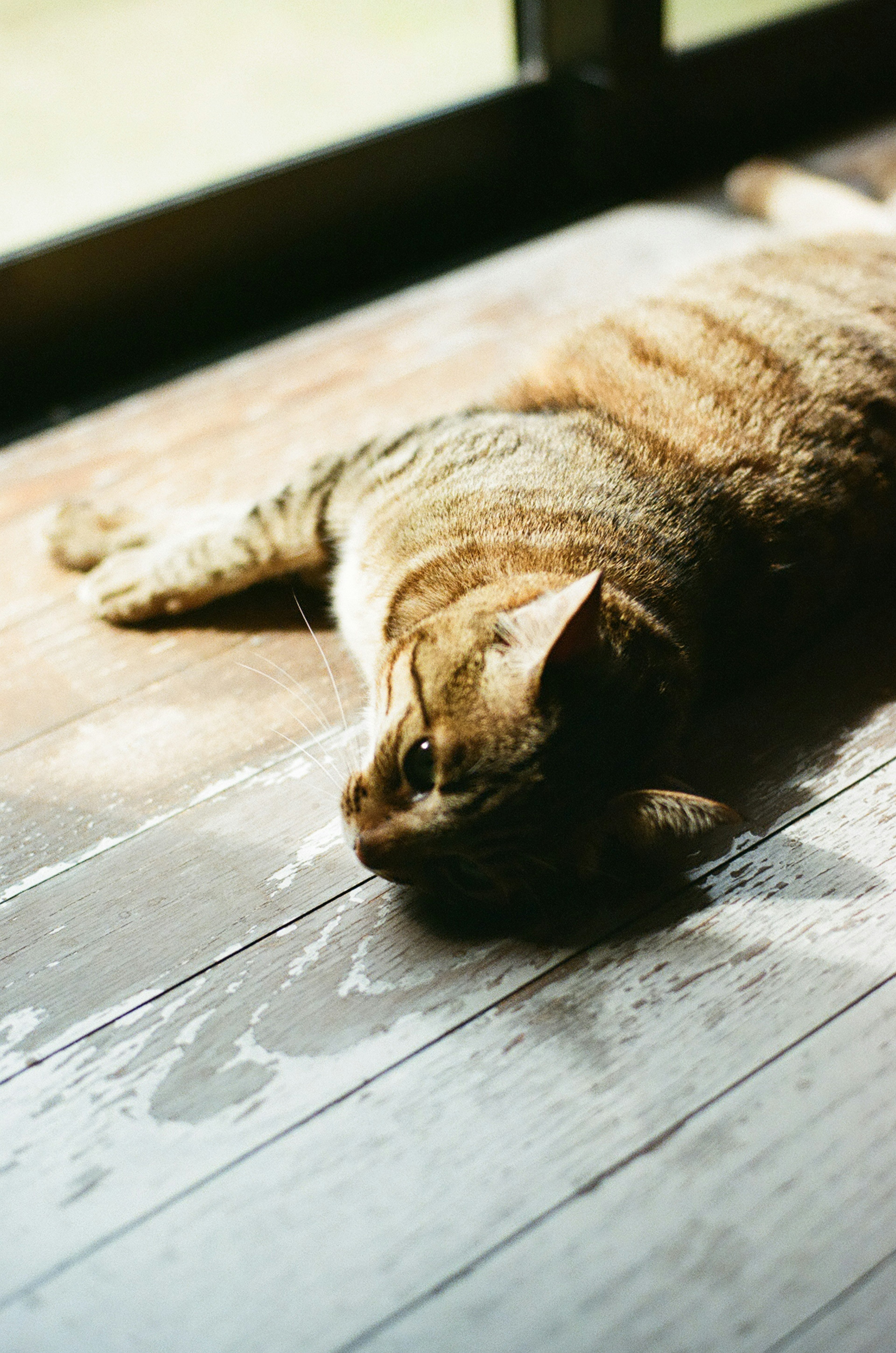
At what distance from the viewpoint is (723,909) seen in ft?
4.46

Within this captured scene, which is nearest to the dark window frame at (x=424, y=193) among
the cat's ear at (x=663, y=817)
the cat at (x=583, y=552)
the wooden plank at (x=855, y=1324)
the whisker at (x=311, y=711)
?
the cat at (x=583, y=552)

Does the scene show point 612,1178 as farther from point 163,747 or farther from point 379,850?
point 163,747

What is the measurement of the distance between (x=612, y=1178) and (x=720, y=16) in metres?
2.95

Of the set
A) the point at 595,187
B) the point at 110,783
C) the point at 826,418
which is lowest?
the point at 110,783

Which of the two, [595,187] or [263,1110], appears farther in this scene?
[595,187]

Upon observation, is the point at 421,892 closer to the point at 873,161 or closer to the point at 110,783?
the point at 110,783

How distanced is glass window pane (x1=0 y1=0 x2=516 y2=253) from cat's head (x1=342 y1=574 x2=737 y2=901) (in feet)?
5.31

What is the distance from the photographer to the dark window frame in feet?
7.66

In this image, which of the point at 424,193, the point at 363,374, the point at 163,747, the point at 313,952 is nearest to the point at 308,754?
the point at 163,747

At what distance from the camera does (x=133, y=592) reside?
177cm

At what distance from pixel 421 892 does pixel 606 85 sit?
2125mm

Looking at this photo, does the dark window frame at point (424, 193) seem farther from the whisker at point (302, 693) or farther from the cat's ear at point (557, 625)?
the cat's ear at point (557, 625)

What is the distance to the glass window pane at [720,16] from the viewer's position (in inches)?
108

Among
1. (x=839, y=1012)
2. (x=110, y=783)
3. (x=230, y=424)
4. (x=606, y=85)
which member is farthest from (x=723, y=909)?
(x=606, y=85)
